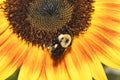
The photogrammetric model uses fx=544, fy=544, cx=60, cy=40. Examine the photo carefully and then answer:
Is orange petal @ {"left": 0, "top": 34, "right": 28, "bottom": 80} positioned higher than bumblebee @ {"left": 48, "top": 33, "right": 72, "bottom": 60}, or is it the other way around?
bumblebee @ {"left": 48, "top": 33, "right": 72, "bottom": 60}

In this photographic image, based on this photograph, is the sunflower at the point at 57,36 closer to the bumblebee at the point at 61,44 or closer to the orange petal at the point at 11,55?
the orange petal at the point at 11,55

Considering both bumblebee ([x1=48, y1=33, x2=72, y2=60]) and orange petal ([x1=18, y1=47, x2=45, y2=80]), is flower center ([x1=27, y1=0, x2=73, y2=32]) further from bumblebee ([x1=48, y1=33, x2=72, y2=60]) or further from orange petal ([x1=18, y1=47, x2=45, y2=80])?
bumblebee ([x1=48, y1=33, x2=72, y2=60])

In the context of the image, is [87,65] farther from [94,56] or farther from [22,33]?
[22,33]

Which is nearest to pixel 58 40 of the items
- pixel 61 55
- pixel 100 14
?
pixel 61 55

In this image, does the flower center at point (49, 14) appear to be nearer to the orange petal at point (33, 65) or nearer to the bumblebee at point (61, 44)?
the orange petal at point (33, 65)

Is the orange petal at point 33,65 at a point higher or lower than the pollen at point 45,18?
lower

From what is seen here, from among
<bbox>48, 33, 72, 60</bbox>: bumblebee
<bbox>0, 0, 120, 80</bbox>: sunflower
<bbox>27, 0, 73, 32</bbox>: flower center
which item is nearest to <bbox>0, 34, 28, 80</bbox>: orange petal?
<bbox>0, 0, 120, 80</bbox>: sunflower

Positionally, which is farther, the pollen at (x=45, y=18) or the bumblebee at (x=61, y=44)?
the pollen at (x=45, y=18)

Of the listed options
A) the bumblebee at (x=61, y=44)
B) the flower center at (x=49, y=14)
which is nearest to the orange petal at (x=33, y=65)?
the flower center at (x=49, y=14)
